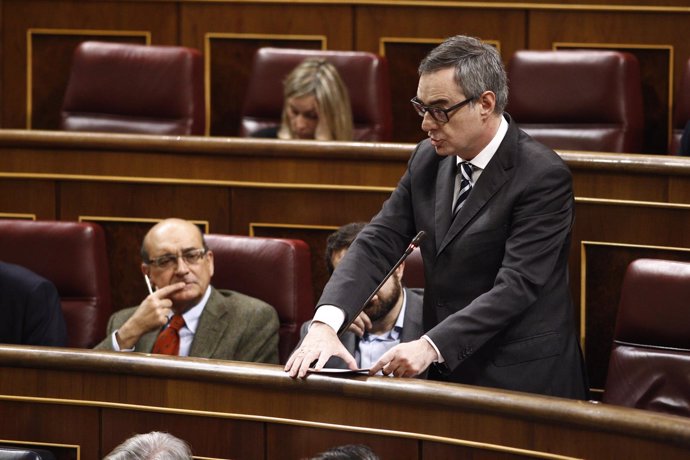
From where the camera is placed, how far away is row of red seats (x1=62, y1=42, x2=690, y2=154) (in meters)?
1.61

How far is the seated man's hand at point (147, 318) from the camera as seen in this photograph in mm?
1249

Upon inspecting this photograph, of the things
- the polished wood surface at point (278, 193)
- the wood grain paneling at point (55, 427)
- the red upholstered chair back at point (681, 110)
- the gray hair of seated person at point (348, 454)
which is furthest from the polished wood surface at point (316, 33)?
the gray hair of seated person at point (348, 454)

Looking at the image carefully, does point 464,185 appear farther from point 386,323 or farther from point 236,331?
point 236,331

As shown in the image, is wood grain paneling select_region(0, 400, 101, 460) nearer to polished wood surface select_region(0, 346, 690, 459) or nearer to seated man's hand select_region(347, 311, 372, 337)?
polished wood surface select_region(0, 346, 690, 459)

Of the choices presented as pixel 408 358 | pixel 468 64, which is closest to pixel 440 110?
pixel 468 64

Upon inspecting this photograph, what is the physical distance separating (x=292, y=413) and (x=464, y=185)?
234 millimetres

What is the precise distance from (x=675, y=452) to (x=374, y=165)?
2.19ft

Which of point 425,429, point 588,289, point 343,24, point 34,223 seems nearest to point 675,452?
point 425,429

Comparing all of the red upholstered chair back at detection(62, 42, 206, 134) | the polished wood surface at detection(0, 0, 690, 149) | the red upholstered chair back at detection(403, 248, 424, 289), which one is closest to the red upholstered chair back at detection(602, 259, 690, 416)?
the red upholstered chair back at detection(403, 248, 424, 289)

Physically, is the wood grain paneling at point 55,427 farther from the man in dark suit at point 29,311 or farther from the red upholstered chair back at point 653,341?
the red upholstered chair back at point 653,341

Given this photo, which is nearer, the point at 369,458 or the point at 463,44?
the point at 369,458

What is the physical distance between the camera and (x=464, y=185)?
949 millimetres

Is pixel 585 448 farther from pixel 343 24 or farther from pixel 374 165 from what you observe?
pixel 343 24

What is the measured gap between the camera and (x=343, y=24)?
73.7 inches
